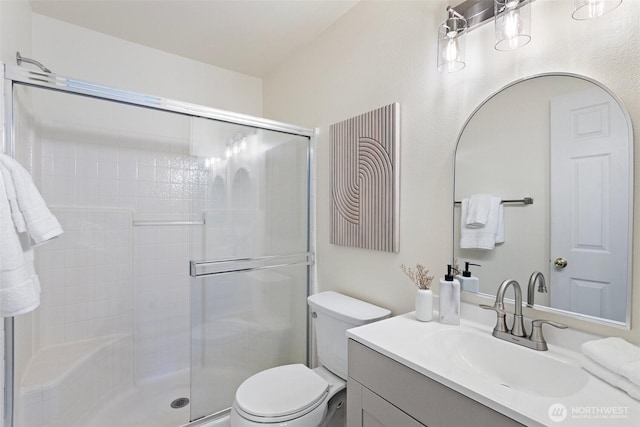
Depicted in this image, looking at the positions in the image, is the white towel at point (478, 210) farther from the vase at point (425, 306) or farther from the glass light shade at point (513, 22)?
the glass light shade at point (513, 22)

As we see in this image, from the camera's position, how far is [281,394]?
1444 millimetres

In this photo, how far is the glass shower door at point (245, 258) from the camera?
180cm

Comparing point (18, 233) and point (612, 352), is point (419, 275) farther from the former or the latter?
point (18, 233)

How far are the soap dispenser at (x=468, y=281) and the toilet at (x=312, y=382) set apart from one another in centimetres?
41

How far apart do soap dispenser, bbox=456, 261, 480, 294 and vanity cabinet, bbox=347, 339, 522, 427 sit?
507 mm

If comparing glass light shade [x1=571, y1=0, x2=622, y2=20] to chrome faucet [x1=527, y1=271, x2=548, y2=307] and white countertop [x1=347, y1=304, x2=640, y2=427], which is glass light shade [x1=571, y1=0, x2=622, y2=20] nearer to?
chrome faucet [x1=527, y1=271, x2=548, y2=307]

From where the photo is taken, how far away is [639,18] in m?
0.91

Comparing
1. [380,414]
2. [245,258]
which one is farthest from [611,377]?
[245,258]

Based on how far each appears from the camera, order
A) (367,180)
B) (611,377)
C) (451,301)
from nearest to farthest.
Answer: (611,377), (451,301), (367,180)

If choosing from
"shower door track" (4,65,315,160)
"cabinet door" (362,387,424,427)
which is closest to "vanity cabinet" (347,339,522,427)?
"cabinet door" (362,387,424,427)

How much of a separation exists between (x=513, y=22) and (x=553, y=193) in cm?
61

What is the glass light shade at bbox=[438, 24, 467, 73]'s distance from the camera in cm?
130

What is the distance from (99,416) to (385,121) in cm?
246

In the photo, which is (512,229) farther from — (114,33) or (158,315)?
(114,33)
